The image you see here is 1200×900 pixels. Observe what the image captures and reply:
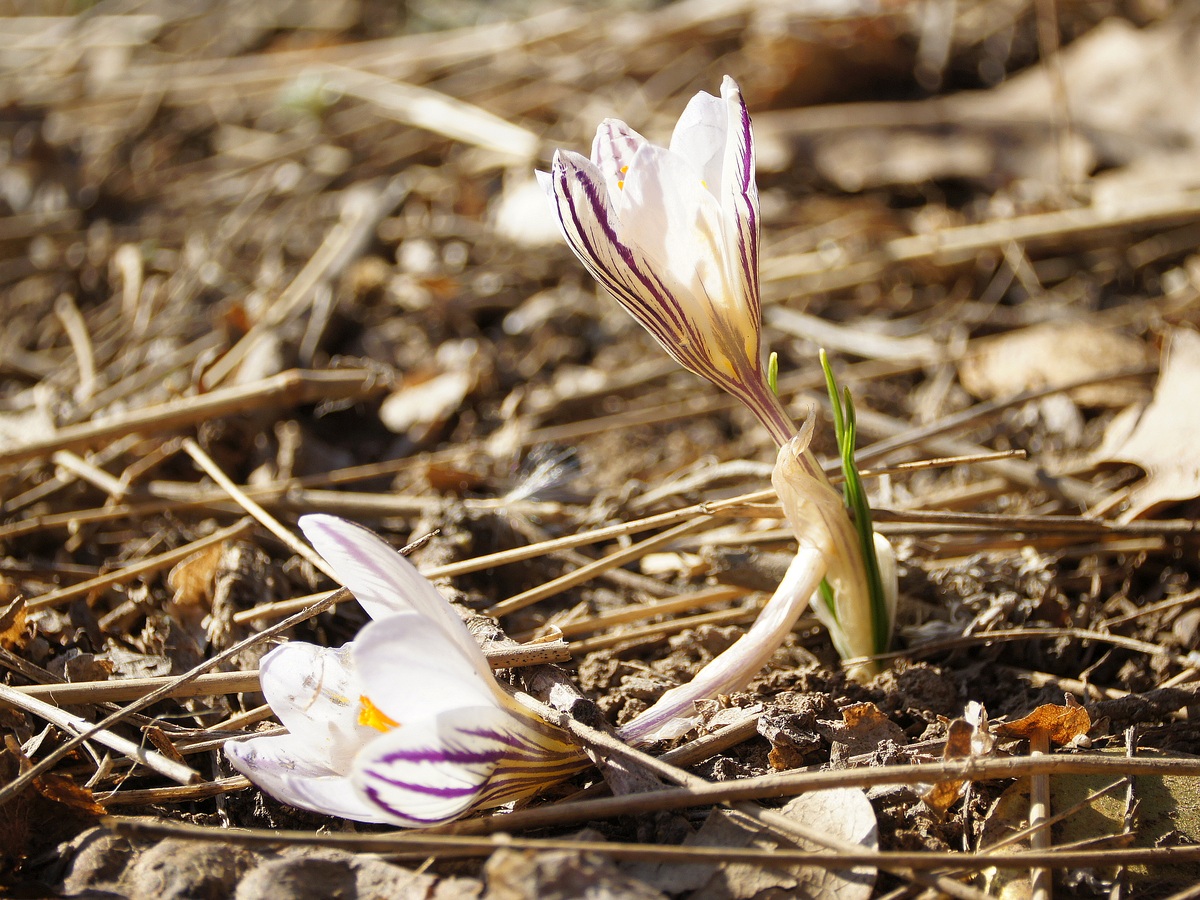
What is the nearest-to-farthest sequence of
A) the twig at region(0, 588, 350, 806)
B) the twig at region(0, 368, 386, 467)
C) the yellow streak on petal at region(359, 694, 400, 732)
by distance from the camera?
the yellow streak on petal at region(359, 694, 400, 732)
the twig at region(0, 588, 350, 806)
the twig at region(0, 368, 386, 467)

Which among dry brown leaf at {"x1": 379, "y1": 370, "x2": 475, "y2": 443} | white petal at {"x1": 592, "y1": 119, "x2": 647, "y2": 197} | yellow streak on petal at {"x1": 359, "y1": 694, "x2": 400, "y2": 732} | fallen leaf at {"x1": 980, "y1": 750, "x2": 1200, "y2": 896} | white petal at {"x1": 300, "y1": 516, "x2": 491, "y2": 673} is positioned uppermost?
white petal at {"x1": 592, "y1": 119, "x2": 647, "y2": 197}

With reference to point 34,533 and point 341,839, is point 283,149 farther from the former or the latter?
point 341,839

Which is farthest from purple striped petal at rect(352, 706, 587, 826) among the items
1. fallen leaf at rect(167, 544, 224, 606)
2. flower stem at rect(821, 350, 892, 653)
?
fallen leaf at rect(167, 544, 224, 606)

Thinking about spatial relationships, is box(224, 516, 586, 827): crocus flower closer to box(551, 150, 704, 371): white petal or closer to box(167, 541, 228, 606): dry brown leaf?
box(551, 150, 704, 371): white petal

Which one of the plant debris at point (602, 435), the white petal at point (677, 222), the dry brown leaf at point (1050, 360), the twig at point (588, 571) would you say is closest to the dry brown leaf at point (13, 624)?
the plant debris at point (602, 435)

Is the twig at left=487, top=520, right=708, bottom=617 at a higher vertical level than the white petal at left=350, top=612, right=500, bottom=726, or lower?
lower

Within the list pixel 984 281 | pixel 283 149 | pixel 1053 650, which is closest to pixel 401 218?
pixel 283 149

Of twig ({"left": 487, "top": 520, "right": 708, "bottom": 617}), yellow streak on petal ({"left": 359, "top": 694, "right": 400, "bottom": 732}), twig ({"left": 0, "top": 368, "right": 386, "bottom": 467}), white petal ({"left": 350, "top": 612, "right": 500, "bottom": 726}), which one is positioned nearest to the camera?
white petal ({"left": 350, "top": 612, "right": 500, "bottom": 726})
